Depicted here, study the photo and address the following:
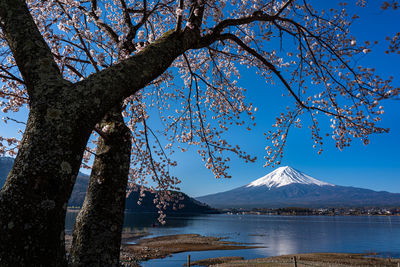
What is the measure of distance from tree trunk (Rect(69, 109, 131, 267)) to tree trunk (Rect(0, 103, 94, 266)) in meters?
0.89

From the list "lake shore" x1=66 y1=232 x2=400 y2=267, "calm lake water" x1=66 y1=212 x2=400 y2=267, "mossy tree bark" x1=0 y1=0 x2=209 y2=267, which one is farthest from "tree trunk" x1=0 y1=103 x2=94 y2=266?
"calm lake water" x1=66 y1=212 x2=400 y2=267

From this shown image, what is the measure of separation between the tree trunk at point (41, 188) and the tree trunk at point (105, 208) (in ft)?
2.91

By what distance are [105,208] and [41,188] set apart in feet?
3.95

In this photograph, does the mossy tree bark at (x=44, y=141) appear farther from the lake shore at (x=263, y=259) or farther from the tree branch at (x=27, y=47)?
the lake shore at (x=263, y=259)

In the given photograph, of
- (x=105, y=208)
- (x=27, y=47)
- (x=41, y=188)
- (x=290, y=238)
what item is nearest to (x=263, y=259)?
(x=105, y=208)

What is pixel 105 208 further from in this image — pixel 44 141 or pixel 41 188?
pixel 44 141

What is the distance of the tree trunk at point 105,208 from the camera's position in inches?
107

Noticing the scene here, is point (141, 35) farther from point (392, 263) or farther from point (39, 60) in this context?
point (392, 263)

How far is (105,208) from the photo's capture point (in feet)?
9.40

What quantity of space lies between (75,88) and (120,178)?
4.37 feet

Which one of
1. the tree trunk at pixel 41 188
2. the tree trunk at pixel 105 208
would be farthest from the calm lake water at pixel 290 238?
the tree trunk at pixel 41 188

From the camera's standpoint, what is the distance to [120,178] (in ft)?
9.99

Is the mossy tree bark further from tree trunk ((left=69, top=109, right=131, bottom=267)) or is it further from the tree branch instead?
tree trunk ((left=69, top=109, right=131, bottom=267))

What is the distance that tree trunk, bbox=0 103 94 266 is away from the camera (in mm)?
1641
